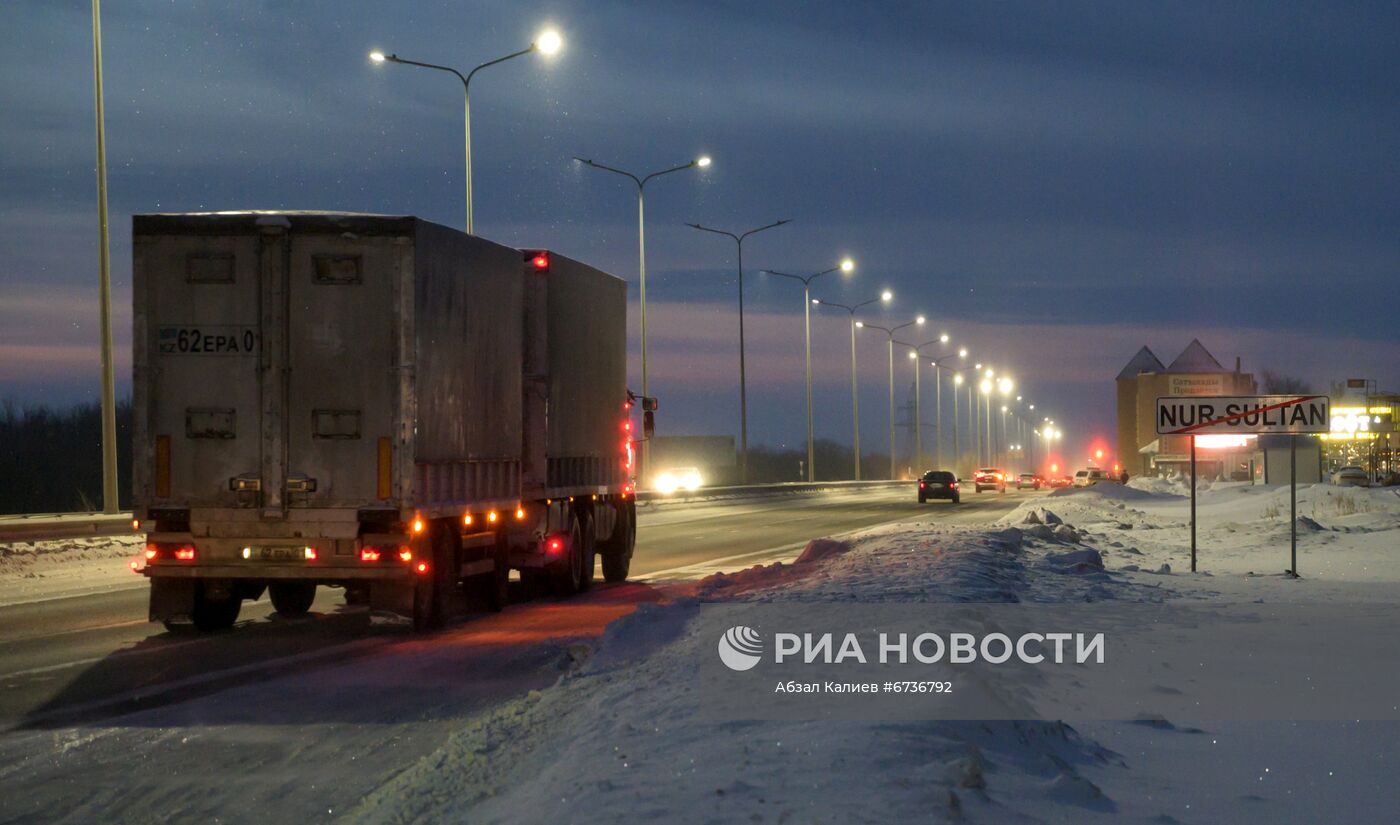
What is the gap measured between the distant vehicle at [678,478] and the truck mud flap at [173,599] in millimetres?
56749

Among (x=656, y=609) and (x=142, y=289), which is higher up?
(x=142, y=289)

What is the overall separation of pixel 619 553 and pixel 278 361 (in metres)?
8.91

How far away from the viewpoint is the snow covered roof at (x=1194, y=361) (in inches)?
6225

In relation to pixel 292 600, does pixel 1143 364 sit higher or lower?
higher

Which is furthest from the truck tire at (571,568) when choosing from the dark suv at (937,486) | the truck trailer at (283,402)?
the dark suv at (937,486)

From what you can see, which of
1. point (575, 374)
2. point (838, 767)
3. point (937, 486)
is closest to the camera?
point (838, 767)

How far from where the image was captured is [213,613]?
15.3 m

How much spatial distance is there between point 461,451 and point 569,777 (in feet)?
29.0

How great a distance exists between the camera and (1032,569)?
18.4 metres

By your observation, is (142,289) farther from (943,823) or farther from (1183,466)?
(1183,466)

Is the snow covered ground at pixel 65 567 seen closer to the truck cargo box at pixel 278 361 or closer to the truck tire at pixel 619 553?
the truck cargo box at pixel 278 361

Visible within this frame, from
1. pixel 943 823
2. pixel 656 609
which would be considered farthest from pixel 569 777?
pixel 656 609

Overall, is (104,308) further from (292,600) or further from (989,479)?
(989,479)

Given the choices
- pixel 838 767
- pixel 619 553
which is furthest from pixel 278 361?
pixel 838 767
